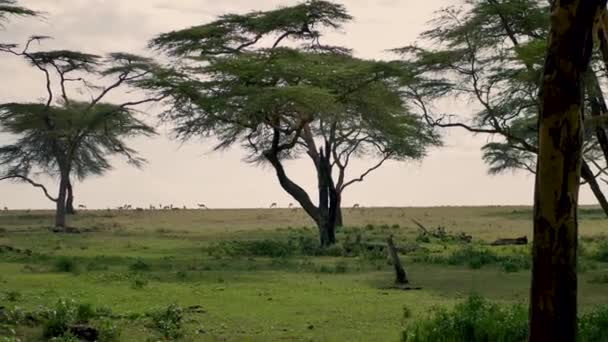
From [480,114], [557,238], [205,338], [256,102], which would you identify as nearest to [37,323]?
[205,338]

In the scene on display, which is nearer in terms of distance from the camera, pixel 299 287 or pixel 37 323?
pixel 37 323

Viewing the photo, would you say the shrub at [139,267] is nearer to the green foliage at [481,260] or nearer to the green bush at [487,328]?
the green foliage at [481,260]

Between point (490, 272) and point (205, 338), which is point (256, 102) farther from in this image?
point (205, 338)

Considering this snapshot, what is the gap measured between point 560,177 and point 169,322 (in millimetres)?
5746

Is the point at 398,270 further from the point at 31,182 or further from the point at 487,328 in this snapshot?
the point at 31,182

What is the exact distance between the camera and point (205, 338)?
11.2 metres

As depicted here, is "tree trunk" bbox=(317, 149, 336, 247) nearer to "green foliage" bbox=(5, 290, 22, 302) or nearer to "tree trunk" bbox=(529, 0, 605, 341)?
"green foliage" bbox=(5, 290, 22, 302)

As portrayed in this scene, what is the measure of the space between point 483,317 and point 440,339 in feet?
3.00

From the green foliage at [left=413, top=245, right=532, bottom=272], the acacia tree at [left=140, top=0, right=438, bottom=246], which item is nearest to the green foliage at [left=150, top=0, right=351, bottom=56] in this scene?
the acacia tree at [left=140, top=0, right=438, bottom=246]

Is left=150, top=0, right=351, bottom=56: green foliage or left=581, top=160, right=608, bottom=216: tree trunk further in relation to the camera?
left=150, top=0, right=351, bottom=56: green foliage

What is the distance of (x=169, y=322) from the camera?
11.4 m

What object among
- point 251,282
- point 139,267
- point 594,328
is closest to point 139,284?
point 251,282

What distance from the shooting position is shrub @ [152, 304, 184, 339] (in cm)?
1109

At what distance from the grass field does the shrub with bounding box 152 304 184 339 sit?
0.15 ft
